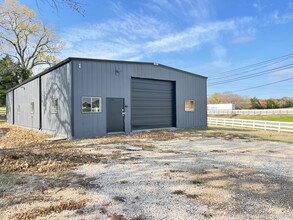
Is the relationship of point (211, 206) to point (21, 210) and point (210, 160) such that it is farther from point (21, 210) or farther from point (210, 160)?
point (210, 160)

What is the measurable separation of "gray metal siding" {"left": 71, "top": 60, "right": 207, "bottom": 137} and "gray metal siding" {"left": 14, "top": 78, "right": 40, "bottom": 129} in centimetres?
553

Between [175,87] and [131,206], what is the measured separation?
13.0m

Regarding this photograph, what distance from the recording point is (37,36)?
32.0 metres

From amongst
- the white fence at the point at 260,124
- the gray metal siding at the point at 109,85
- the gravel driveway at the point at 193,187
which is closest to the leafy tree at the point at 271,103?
the white fence at the point at 260,124

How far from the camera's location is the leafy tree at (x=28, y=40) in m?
28.2

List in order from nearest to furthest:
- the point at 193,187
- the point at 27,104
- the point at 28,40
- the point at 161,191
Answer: the point at 161,191 < the point at 193,187 < the point at 27,104 < the point at 28,40

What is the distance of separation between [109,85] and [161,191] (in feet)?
31.0

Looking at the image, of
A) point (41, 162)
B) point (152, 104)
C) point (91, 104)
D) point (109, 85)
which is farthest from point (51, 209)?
point (152, 104)

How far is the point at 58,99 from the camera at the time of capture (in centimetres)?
1266

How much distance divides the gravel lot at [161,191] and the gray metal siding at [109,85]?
5977 millimetres

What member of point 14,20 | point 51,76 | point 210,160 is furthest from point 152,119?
point 14,20

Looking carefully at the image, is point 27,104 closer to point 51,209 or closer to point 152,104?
point 152,104

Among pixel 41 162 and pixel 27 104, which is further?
pixel 27 104

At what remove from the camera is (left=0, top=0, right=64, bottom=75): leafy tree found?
92.6ft
